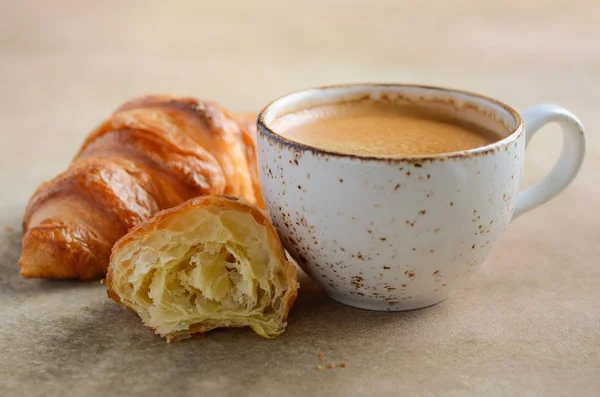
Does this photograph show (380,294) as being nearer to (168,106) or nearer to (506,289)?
(506,289)

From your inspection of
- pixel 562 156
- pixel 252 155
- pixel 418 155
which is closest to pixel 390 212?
pixel 418 155

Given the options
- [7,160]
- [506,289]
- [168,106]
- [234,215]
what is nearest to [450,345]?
[506,289]

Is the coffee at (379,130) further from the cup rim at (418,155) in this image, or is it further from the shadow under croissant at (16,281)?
the shadow under croissant at (16,281)

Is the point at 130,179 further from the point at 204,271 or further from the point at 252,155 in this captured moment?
the point at 204,271

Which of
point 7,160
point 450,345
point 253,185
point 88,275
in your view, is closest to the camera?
point 450,345

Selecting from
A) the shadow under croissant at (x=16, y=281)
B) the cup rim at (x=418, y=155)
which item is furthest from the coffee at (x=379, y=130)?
the shadow under croissant at (x=16, y=281)

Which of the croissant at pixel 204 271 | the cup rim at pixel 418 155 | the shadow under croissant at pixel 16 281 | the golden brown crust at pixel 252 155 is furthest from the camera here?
the golden brown crust at pixel 252 155
